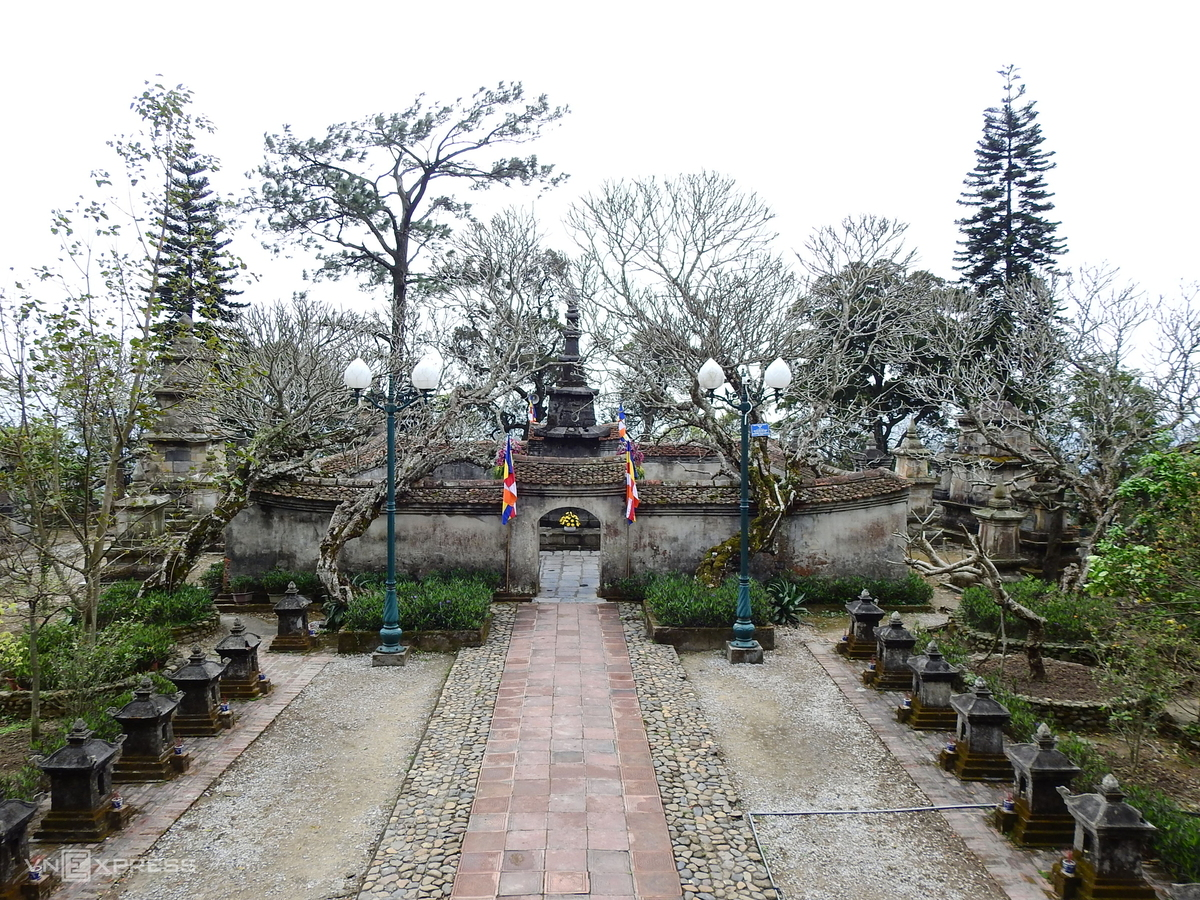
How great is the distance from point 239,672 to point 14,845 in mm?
4350

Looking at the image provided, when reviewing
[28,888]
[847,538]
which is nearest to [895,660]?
[847,538]

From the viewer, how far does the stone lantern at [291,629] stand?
1233cm

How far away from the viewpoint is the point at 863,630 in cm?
1204

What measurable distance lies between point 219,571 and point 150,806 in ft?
30.5

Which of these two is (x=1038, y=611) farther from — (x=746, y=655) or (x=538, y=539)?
(x=538, y=539)

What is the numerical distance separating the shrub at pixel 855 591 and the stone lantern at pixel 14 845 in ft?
40.4

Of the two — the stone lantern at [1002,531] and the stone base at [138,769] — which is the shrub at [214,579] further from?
the stone lantern at [1002,531]

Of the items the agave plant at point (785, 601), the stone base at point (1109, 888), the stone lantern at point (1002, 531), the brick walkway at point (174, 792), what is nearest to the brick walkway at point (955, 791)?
the stone base at point (1109, 888)

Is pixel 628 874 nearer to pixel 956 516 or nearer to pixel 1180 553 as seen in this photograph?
pixel 1180 553

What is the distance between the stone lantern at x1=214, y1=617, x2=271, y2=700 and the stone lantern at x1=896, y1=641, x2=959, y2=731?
8373 mm

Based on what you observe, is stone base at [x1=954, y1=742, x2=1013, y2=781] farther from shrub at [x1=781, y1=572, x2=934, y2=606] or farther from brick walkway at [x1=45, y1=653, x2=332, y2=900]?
brick walkway at [x1=45, y1=653, x2=332, y2=900]

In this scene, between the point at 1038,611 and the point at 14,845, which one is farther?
the point at 1038,611

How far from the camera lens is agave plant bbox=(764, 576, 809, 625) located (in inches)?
554

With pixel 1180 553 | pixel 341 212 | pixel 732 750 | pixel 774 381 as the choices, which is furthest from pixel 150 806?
pixel 341 212
